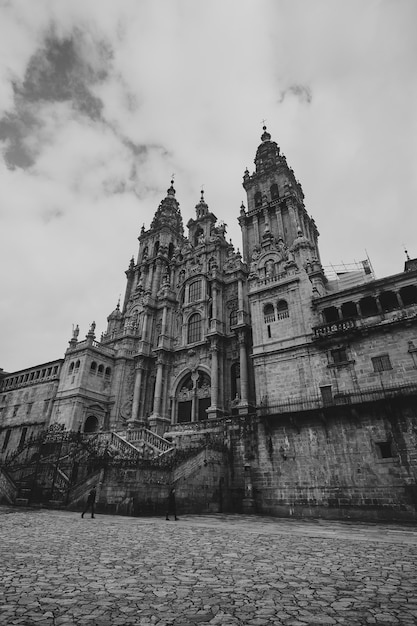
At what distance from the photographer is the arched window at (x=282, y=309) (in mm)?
28409

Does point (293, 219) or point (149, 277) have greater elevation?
point (293, 219)

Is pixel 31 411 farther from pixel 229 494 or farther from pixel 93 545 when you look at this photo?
pixel 93 545

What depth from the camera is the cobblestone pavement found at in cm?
458

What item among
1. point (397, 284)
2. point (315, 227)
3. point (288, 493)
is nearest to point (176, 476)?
point (288, 493)

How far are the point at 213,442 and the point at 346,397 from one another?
32.8ft

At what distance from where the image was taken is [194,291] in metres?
42.6

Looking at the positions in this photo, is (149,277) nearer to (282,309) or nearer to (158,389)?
(158,389)

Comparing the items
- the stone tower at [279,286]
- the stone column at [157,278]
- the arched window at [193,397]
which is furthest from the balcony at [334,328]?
the stone column at [157,278]

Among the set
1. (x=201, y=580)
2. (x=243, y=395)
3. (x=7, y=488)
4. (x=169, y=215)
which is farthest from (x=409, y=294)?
(x=169, y=215)

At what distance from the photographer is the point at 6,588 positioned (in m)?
5.45

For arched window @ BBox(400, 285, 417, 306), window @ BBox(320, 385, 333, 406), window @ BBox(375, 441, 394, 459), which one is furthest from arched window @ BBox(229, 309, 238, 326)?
window @ BBox(375, 441, 394, 459)

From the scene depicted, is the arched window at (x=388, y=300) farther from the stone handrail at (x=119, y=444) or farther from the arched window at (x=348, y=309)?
the stone handrail at (x=119, y=444)

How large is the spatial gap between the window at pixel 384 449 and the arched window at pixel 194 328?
2202 centimetres

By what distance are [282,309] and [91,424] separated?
24.2 metres
